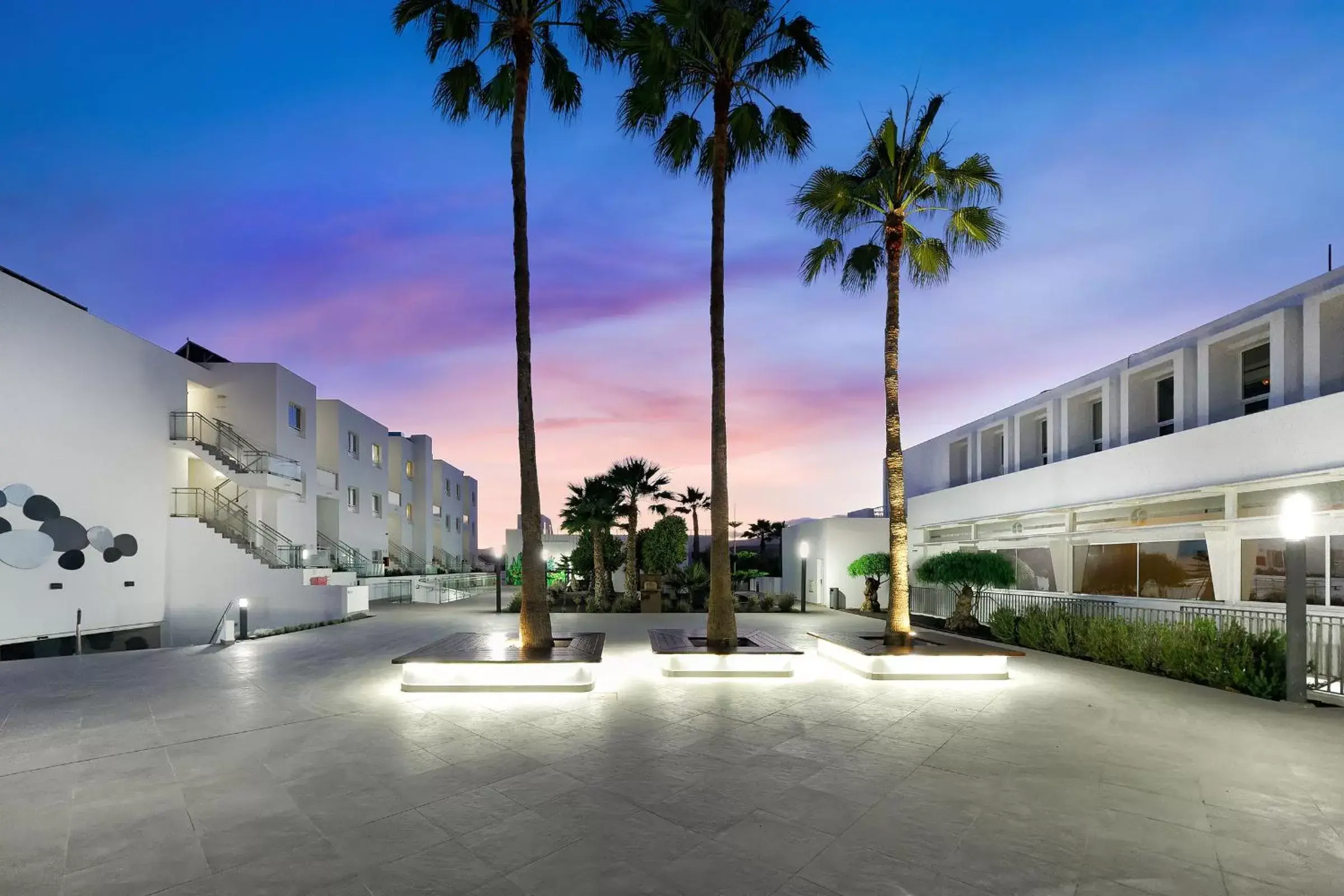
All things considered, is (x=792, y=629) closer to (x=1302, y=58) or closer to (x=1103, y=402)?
(x=1103, y=402)

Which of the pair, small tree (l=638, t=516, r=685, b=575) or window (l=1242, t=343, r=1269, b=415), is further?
small tree (l=638, t=516, r=685, b=575)

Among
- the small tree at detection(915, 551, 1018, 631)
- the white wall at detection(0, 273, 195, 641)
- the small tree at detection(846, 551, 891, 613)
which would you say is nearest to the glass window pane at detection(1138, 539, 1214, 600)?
the small tree at detection(915, 551, 1018, 631)

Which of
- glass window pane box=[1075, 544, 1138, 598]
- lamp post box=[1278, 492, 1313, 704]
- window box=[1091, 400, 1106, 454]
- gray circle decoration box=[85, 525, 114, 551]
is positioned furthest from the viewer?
window box=[1091, 400, 1106, 454]

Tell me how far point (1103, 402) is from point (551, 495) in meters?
31.9

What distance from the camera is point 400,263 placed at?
2058cm

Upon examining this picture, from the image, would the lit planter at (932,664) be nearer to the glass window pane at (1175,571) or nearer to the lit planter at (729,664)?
the lit planter at (729,664)

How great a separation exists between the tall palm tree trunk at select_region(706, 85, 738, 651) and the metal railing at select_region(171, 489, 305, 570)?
15207mm

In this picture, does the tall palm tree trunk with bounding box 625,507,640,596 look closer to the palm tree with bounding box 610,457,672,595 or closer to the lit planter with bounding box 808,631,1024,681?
the palm tree with bounding box 610,457,672,595

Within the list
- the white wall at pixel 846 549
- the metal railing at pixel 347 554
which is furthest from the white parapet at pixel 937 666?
the metal railing at pixel 347 554

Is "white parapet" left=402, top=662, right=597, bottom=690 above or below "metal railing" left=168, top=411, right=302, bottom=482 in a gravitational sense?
below

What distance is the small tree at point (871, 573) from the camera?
2169cm

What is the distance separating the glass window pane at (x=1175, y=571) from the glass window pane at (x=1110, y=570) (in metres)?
0.26

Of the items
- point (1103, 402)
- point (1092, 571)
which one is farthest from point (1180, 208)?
point (1092, 571)

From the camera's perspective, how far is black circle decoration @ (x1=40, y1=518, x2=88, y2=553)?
1561cm
